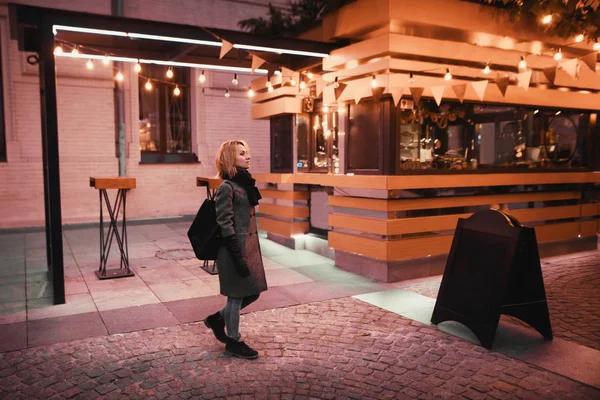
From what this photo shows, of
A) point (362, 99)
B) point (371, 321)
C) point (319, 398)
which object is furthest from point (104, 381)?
point (362, 99)

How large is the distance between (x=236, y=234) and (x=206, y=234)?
261 millimetres

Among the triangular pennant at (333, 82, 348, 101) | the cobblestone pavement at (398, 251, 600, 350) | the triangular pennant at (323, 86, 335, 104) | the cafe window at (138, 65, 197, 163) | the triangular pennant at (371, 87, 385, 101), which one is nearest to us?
the cobblestone pavement at (398, 251, 600, 350)

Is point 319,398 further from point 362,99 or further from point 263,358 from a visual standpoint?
point 362,99

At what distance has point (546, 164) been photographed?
8.89m

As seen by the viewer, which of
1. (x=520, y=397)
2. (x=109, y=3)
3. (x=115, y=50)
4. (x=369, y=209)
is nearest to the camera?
(x=520, y=397)

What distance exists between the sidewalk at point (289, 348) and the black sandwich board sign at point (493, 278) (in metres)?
0.23

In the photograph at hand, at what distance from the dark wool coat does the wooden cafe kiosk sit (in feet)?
9.57

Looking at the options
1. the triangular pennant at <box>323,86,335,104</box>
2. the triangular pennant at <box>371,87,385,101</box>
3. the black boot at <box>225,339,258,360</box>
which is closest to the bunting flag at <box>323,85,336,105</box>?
the triangular pennant at <box>323,86,335,104</box>

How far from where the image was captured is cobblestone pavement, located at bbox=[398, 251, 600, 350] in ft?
16.4

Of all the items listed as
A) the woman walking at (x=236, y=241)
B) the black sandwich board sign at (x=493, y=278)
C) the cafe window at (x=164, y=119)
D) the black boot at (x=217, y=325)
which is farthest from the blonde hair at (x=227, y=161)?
the cafe window at (x=164, y=119)

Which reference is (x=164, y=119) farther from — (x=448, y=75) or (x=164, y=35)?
(x=448, y=75)

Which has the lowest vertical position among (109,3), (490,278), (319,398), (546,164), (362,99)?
(319,398)

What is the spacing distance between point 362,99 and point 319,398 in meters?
4.78

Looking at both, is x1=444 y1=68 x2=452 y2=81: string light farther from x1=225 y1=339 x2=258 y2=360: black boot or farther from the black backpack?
x1=225 y1=339 x2=258 y2=360: black boot
